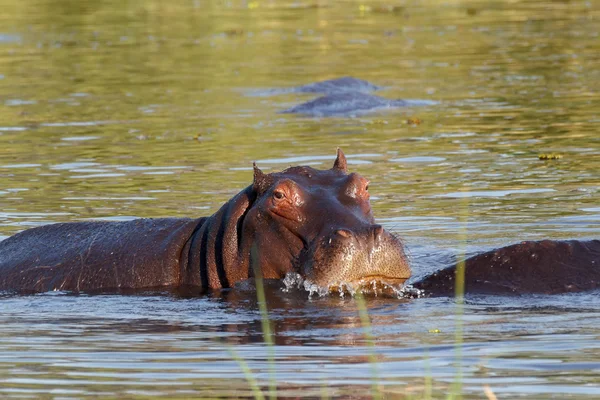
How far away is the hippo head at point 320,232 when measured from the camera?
290 inches

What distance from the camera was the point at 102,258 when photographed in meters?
8.63

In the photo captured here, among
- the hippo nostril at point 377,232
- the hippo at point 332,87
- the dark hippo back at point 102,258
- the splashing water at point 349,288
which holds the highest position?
the hippo at point 332,87

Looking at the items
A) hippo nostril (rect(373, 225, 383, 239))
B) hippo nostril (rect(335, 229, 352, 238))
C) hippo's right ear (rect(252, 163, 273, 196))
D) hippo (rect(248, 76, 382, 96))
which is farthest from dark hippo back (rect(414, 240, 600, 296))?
hippo (rect(248, 76, 382, 96))

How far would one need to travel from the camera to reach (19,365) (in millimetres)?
6445

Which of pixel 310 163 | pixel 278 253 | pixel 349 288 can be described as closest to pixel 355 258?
pixel 349 288

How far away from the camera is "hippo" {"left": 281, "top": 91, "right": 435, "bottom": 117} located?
60.6ft

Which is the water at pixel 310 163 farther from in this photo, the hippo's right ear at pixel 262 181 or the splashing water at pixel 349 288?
the hippo's right ear at pixel 262 181

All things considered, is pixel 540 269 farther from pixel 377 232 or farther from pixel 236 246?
pixel 236 246

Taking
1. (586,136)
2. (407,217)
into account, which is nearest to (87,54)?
(586,136)

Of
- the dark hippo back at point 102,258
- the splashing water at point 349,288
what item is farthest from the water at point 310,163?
the dark hippo back at point 102,258

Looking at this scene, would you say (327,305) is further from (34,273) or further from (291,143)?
(291,143)

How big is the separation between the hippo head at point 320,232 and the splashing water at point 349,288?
0.04 metres

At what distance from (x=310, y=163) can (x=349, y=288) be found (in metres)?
6.32

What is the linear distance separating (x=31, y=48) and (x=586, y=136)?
17.4 m
